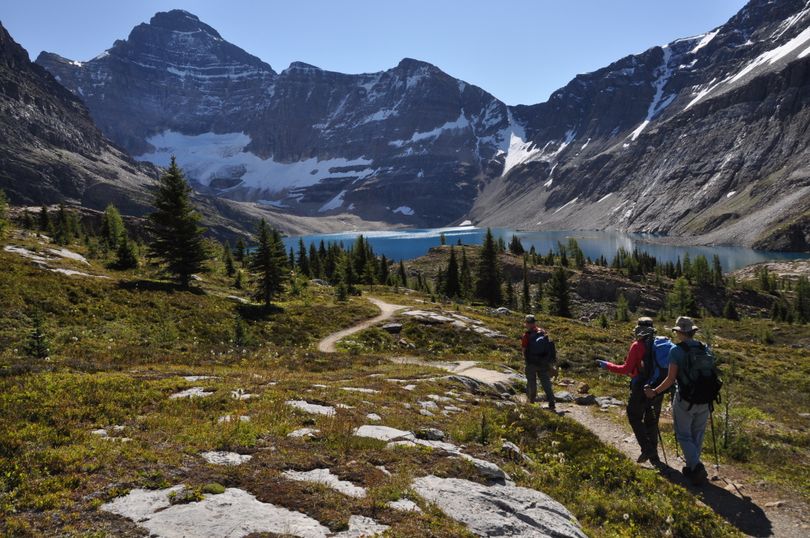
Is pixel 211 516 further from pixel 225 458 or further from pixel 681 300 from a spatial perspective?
pixel 681 300

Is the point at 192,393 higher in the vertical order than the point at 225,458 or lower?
lower

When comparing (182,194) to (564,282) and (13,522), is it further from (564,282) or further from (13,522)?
(564,282)

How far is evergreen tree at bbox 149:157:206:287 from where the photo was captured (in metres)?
38.1

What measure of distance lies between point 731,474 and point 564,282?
73747mm

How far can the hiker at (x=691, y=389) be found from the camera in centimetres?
1077

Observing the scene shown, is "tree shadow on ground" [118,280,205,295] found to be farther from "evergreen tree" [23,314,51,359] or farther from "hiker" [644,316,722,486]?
"hiker" [644,316,722,486]

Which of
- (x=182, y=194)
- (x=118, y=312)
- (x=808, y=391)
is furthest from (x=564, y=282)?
(x=118, y=312)

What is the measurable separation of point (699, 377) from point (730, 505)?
2878mm

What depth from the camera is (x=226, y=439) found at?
9812mm

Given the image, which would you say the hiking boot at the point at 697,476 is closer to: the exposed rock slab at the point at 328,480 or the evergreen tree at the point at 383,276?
the exposed rock slab at the point at 328,480

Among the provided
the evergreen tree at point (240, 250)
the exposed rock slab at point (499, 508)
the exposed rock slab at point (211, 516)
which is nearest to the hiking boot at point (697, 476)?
the exposed rock slab at point (499, 508)

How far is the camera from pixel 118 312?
83.1 ft

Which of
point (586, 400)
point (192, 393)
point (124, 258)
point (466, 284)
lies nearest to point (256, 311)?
point (124, 258)

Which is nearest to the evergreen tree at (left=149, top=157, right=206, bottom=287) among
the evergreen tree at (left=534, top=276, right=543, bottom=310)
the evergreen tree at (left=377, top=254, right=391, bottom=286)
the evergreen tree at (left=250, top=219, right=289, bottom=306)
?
the evergreen tree at (left=250, top=219, right=289, bottom=306)
